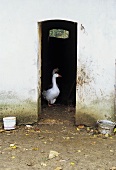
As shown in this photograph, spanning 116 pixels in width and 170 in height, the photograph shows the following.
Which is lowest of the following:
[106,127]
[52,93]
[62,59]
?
[106,127]

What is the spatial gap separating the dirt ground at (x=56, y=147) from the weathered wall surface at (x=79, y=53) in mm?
469

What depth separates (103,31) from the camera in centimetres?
771

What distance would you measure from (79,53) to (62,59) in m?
3.77

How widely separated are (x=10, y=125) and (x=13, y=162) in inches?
76.0

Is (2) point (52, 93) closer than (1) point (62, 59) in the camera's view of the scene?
Yes

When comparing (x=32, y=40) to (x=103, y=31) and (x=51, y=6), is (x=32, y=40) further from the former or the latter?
(x=103, y=31)

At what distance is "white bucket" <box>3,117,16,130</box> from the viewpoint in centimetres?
777

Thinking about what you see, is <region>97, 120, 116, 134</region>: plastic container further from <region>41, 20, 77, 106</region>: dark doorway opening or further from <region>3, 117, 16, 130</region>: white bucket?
<region>41, 20, 77, 106</region>: dark doorway opening

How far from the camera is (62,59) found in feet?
38.0

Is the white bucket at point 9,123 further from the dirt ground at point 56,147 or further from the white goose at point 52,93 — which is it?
the white goose at point 52,93

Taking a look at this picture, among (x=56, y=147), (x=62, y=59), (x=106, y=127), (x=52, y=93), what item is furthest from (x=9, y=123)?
(x=62, y=59)

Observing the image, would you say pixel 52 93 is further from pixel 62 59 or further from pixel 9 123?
pixel 9 123

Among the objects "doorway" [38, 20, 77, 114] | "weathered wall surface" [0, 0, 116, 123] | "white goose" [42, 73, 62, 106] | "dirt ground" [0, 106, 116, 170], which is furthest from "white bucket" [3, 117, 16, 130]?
"doorway" [38, 20, 77, 114]

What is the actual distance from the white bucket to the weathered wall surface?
232 mm
